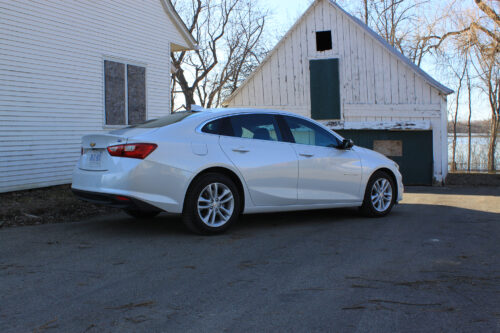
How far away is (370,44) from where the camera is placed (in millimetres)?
19328

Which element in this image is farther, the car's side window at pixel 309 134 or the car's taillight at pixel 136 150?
the car's side window at pixel 309 134

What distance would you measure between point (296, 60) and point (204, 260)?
52.8 feet

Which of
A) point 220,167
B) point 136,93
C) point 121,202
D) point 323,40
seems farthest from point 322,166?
point 323,40

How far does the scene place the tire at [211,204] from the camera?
5.95m

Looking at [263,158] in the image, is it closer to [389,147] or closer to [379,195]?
[379,195]

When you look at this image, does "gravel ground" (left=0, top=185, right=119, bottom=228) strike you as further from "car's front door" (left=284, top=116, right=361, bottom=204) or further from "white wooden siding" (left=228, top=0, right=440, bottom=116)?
"white wooden siding" (left=228, top=0, right=440, bottom=116)

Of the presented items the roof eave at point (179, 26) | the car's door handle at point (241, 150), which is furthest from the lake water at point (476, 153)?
the car's door handle at point (241, 150)

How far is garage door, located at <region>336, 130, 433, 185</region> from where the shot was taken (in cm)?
1862

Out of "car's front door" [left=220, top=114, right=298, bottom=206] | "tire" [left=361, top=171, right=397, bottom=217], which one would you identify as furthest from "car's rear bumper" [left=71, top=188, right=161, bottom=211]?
"tire" [left=361, top=171, right=397, bottom=217]

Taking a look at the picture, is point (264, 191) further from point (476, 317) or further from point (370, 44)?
point (370, 44)

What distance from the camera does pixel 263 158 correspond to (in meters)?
6.62

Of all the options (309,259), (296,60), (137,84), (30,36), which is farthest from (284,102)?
(309,259)

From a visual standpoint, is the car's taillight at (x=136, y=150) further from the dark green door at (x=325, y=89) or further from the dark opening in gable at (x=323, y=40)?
the dark opening in gable at (x=323, y=40)

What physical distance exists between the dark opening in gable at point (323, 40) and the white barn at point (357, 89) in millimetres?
39
